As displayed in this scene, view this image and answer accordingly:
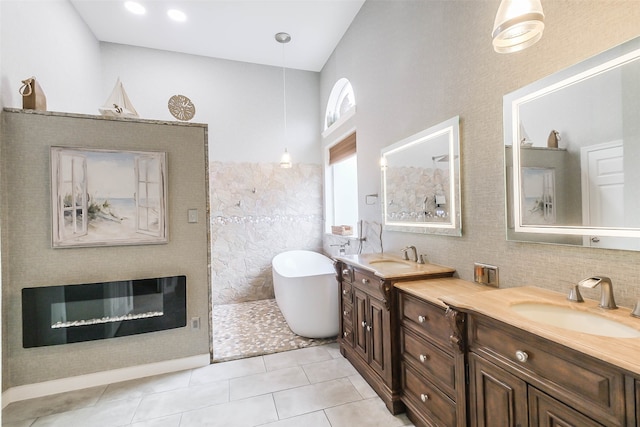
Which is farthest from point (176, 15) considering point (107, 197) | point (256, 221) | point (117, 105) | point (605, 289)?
point (605, 289)

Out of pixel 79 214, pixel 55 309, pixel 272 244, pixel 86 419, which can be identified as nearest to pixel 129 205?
pixel 79 214

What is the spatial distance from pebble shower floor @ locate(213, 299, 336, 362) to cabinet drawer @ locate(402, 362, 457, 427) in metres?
1.27

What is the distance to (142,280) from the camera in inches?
91.4

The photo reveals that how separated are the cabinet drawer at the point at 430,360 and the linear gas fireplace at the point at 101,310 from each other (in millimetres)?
1926

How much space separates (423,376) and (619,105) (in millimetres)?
1630

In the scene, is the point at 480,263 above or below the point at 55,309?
above

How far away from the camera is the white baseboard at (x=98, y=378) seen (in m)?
2.07

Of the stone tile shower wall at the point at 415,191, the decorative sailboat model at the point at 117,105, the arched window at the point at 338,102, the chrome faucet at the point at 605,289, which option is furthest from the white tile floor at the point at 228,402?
the arched window at the point at 338,102

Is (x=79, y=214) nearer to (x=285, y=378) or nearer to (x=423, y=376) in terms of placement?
(x=285, y=378)

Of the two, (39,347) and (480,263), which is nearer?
(480,263)

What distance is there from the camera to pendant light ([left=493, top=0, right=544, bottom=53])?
1001 mm

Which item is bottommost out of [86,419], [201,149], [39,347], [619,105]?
[86,419]

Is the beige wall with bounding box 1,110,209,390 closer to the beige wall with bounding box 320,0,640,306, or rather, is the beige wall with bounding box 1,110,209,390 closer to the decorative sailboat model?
the decorative sailboat model

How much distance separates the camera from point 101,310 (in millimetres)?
2238
